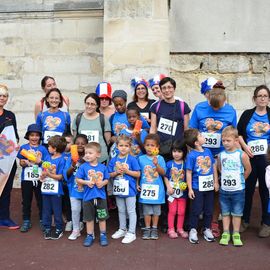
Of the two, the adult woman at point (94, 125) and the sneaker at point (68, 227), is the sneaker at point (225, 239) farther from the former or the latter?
the sneaker at point (68, 227)

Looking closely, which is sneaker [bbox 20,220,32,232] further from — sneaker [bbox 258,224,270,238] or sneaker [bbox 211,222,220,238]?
sneaker [bbox 258,224,270,238]

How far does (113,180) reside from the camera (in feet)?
16.8

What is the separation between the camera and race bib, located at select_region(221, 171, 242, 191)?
4.91 meters

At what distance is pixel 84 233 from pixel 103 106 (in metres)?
1.67

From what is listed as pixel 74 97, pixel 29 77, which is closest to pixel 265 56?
pixel 74 97

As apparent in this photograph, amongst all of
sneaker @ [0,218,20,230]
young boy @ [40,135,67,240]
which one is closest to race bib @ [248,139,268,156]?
young boy @ [40,135,67,240]

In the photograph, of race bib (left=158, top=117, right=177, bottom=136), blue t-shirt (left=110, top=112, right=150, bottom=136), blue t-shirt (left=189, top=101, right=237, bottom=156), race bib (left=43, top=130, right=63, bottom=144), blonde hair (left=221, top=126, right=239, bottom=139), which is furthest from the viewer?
race bib (left=43, top=130, right=63, bottom=144)

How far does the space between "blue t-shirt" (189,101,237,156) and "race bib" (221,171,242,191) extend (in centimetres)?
41

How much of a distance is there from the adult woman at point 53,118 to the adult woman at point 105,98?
509mm

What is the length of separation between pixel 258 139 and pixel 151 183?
1.39 metres

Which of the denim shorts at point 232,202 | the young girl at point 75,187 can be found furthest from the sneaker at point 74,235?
the denim shorts at point 232,202

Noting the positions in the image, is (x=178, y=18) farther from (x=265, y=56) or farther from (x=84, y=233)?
(x=84, y=233)

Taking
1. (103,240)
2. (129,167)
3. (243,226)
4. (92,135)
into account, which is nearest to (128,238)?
(103,240)

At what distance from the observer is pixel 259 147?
5.14 meters
